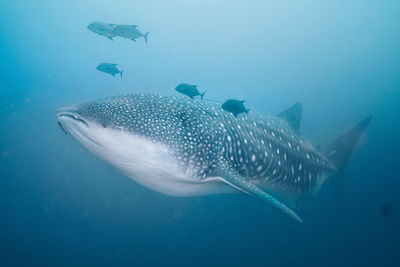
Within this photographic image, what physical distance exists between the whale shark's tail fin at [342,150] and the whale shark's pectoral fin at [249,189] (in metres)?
4.31

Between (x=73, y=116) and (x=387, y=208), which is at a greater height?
(x=73, y=116)

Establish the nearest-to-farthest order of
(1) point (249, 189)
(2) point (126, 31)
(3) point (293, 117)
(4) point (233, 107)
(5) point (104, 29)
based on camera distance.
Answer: (1) point (249, 189)
(4) point (233, 107)
(3) point (293, 117)
(2) point (126, 31)
(5) point (104, 29)

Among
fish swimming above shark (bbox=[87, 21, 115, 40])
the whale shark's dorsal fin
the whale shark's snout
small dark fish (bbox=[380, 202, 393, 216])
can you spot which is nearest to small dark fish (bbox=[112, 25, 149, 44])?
fish swimming above shark (bbox=[87, 21, 115, 40])

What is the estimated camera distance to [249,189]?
3.28m

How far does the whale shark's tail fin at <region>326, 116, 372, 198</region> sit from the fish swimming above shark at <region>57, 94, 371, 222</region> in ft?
6.53

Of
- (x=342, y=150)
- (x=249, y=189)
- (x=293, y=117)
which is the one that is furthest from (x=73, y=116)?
(x=342, y=150)

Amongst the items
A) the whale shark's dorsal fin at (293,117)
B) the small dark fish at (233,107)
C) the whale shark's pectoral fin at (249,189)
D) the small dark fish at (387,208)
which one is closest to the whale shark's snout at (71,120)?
the whale shark's pectoral fin at (249,189)

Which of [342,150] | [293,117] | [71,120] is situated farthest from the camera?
[293,117]

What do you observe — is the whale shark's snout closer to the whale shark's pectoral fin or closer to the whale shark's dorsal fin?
the whale shark's pectoral fin

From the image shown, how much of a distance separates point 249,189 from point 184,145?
1.07 m

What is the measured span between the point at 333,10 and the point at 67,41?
11797cm

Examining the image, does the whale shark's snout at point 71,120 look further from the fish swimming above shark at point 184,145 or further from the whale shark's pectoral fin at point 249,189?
the whale shark's pectoral fin at point 249,189

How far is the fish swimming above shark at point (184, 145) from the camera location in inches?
110

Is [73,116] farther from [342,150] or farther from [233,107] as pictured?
[342,150]
